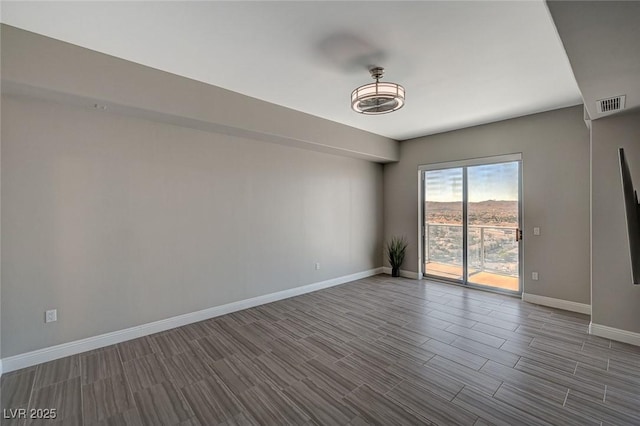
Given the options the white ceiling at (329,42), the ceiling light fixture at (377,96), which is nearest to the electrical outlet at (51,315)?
the white ceiling at (329,42)

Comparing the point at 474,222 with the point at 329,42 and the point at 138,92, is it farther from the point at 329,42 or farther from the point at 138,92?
the point at 138,92

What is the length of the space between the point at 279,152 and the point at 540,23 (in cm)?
348

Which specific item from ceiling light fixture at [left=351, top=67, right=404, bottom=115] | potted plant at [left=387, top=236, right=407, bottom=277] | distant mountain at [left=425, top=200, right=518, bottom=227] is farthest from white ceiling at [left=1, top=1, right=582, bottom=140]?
potted plant at [left=387, top=236, right=407, bottom=277]

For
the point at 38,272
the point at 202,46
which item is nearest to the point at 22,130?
the point at 38,272

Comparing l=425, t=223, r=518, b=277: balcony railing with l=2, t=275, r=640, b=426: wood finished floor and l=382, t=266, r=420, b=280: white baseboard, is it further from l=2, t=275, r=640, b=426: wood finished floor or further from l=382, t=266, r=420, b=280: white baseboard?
l=2, t=275, r=640, b=426: wood finished floor

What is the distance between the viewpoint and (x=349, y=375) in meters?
2.49

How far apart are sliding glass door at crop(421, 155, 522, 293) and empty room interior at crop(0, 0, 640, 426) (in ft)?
0.17

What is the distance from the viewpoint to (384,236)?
660 cm

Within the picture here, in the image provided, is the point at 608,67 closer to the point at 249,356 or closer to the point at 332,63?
the point at 332,63

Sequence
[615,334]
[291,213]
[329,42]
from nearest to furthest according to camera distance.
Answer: [329,42]
[615,334]
[291,213]

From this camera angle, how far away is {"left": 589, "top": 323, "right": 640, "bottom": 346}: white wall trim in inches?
120

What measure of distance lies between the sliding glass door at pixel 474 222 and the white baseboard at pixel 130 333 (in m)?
2.92

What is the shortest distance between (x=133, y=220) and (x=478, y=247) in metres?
5.55

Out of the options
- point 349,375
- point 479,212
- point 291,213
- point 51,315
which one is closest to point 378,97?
point 291,213
